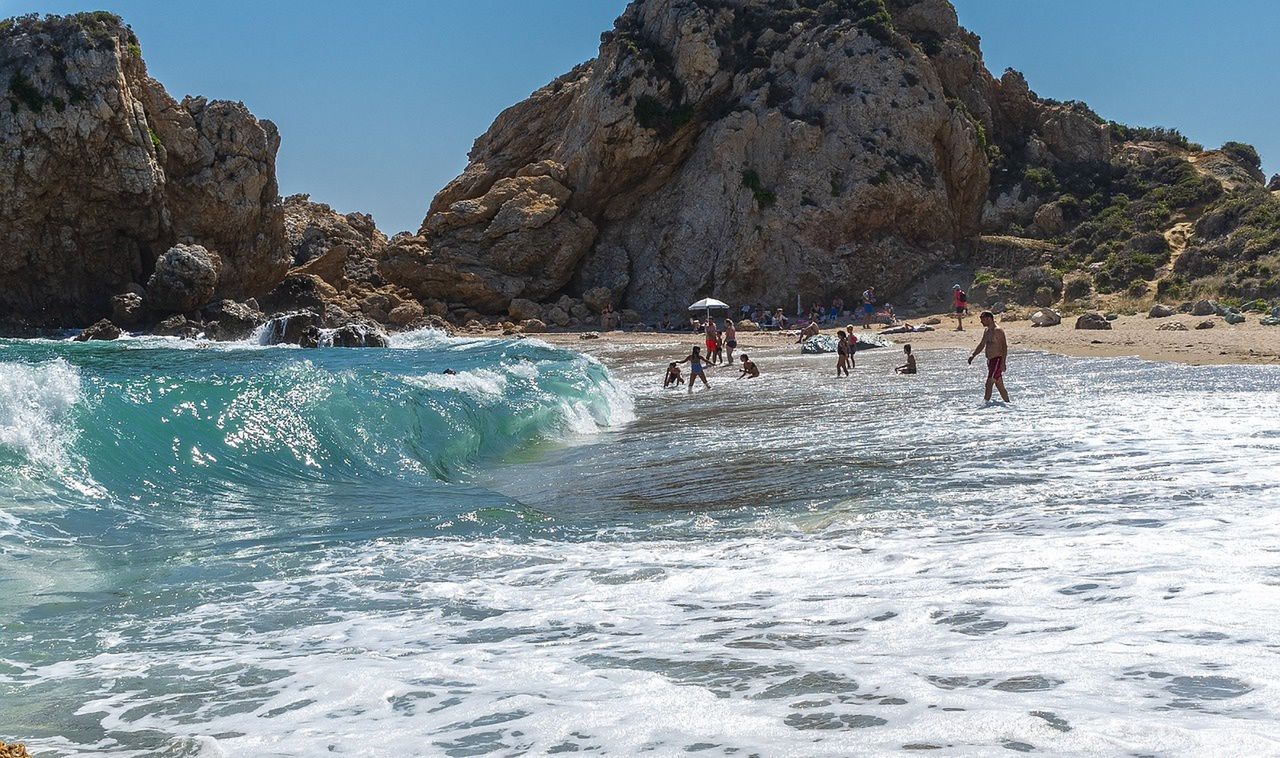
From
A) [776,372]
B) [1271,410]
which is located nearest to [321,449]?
[1271,410]

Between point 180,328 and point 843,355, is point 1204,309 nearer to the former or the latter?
point 843,355

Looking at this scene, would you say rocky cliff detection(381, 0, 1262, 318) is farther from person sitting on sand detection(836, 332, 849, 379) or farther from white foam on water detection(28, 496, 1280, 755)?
white foam on water detection(28, 496, 1280, 755)

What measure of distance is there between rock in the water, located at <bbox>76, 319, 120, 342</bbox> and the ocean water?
24.6m

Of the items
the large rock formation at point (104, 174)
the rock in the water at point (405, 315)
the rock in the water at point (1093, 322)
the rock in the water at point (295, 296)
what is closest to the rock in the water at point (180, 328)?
the large rock formation at point (104, 174)

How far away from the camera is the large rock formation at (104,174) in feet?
113

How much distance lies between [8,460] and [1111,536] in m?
7.89

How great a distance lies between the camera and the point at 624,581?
17.3 ft

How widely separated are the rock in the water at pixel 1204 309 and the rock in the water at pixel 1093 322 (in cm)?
255

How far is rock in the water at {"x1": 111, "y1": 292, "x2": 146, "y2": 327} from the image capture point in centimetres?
3446

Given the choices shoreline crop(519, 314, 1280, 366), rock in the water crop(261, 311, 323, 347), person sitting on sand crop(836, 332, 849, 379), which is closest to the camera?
shoreline crop(519, 314, 1280, 366)

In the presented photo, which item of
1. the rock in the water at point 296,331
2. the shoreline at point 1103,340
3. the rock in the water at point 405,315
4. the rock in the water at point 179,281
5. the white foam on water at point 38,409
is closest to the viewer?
the white foam on water at point 38,409

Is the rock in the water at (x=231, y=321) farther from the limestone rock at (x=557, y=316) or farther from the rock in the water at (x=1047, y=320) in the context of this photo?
the rock in the water at (x=1047, y=320)

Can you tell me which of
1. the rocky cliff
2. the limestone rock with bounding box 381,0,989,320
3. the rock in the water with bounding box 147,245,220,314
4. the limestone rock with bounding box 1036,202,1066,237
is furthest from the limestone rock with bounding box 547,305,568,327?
the limestone rock with bounding box 1036,202,1066,237

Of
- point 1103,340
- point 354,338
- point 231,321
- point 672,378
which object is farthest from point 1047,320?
point 231,321
